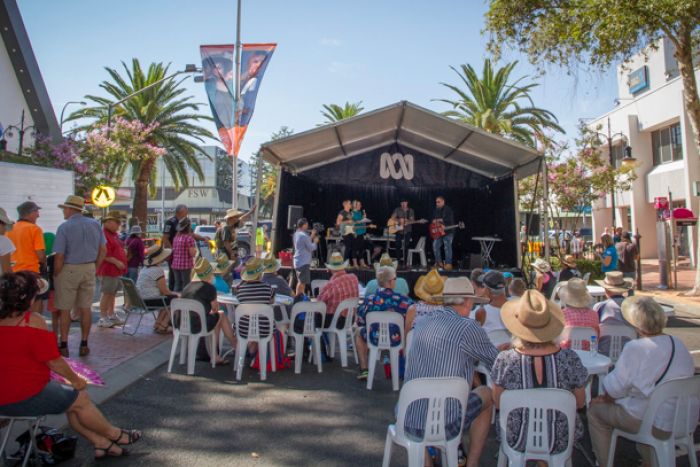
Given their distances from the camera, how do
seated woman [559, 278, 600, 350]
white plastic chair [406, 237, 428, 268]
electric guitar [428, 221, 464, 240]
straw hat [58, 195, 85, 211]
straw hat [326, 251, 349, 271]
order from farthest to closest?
white plastic chair [406, 237, 428, 268] → electric guitar [428, 221, 464, 240] → straw hat [326, 251, 349, 271] → straw hat [58, 195, 85, 211] → seated woman [559, 278, 600, 350]

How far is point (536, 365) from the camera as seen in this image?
2986 mm

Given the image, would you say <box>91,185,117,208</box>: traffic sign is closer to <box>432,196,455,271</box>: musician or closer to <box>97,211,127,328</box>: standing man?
<box>97,211,127,328</box>: standing man

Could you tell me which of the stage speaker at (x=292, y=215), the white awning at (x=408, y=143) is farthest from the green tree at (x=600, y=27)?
the stage speaker at (x=292, y=215)

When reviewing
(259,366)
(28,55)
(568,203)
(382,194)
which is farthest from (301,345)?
(568,203)

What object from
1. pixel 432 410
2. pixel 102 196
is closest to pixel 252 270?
pixel 432 410

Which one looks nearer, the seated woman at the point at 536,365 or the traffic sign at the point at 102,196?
the seated woman at the point at 536,365

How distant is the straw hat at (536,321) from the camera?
9.74 ft

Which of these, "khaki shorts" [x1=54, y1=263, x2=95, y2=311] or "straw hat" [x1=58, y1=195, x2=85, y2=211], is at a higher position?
"straw hat" [x1=58, y1=195, x2=85, y2=211]

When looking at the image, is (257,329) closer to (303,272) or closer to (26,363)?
(26,363)

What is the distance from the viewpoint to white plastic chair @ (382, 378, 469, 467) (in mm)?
3059

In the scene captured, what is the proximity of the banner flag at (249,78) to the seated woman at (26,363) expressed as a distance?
10.2 metres

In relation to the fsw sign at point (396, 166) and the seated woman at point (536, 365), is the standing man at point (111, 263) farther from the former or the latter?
the fsw sign at point (396, 166)

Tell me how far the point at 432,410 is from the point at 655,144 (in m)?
26.8

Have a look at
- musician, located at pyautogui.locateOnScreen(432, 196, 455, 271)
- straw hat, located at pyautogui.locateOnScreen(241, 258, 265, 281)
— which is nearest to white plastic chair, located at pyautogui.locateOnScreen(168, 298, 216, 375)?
straw hat, located at pyautogui.locateOnScreen(241, 258, 265, 281)
